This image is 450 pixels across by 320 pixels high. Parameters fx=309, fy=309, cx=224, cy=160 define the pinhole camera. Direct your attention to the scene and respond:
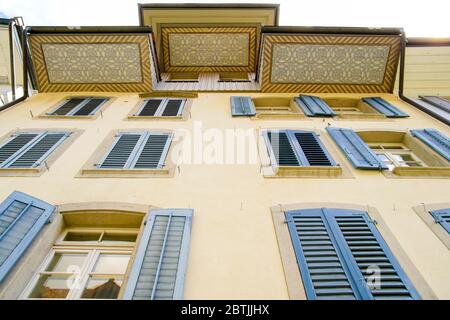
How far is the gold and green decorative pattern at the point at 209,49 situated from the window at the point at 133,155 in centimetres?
599

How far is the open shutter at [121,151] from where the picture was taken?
5789mm

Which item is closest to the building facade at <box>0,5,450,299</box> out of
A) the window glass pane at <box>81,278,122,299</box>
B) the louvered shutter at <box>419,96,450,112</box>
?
the window glass pane at <box>81,278,122,299</box>

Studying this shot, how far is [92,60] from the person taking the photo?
9586mm

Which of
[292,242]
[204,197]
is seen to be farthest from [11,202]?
[292,242]

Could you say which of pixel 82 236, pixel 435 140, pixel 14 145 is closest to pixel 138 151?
pixel 82 236

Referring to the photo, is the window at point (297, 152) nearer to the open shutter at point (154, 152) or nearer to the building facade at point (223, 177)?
the building facade at point (223, 177)

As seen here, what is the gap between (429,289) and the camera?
3.37 metres

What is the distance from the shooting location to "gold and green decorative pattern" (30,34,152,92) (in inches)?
371

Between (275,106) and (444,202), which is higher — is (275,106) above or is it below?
above

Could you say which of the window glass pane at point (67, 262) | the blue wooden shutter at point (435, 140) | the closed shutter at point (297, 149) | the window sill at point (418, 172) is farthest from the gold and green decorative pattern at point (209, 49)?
the window glass pane at point (67, 262)
